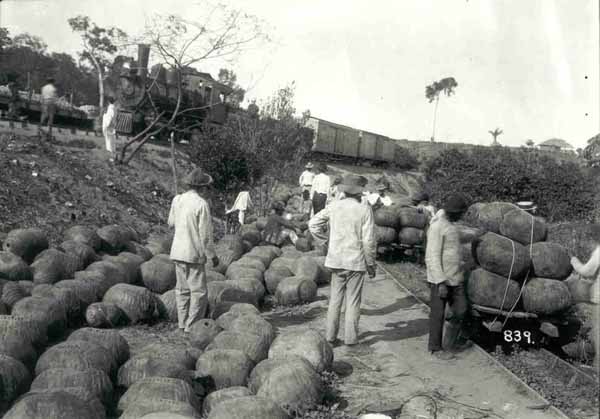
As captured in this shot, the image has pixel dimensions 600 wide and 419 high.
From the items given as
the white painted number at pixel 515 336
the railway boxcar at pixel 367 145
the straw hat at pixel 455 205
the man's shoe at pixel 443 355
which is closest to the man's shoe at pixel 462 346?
the man's shoe at pixel 443 355

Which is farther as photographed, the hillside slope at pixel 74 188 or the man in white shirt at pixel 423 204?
the man in white shirt at pixel 423 204

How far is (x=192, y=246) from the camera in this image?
761 centimetres

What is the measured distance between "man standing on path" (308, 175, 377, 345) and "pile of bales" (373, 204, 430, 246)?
6173mm

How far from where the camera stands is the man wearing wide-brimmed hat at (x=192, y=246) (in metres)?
7.62

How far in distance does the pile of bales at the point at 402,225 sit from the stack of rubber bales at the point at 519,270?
5.50m

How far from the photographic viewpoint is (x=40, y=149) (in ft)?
53.6

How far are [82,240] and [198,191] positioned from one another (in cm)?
387

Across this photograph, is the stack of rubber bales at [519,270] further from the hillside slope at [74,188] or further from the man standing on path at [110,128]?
the man standing on path at [110,128]

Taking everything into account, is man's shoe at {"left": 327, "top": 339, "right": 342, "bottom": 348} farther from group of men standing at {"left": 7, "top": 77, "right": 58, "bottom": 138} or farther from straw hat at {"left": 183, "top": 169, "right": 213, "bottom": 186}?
group of men standing at {"left": 7, "top": 77, "right": 58, "bottom": 138}

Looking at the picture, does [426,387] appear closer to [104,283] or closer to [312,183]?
[104,283]

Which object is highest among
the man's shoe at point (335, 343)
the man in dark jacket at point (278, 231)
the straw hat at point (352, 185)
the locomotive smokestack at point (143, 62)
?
the locomotive smokestack at point (143, 62)

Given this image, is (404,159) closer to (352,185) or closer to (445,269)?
(352,185)

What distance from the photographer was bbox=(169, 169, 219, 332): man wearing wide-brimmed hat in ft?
25.0

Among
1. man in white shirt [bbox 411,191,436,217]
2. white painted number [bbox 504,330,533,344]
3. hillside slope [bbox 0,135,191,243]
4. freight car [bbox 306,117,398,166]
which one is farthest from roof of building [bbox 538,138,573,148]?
white painted number [bbox 504,330,533,344]
